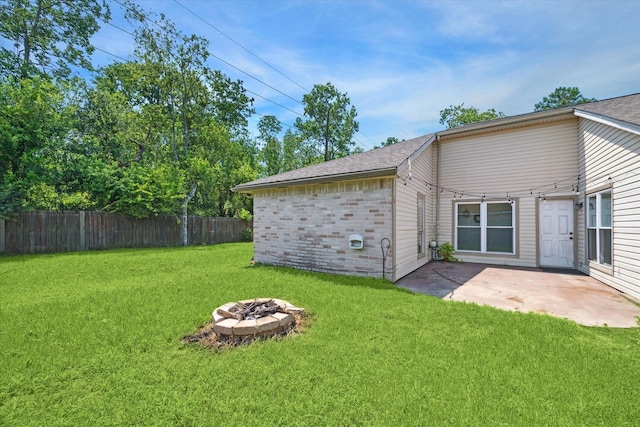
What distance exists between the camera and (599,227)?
6.14 metres

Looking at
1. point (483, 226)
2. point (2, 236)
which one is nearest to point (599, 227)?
point (483, 226)

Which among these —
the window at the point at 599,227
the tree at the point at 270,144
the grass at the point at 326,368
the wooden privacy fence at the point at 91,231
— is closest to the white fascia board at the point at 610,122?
the window at the point at 599,227

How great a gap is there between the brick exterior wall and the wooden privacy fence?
8.21m

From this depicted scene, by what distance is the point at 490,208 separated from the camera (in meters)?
8.53

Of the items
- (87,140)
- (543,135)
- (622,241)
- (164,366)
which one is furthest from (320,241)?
(87,140)

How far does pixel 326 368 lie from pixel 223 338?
140cm

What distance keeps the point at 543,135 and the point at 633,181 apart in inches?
139

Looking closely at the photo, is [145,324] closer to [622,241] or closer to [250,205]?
[622,241]

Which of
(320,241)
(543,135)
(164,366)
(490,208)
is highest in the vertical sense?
(543,135)

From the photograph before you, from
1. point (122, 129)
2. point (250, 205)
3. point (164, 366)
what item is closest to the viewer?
point (164, 366)

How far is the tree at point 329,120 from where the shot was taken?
2445 cm

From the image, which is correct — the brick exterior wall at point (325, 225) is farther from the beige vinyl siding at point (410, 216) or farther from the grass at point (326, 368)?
the grass at point (326, 368)

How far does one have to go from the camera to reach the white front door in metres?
7.49

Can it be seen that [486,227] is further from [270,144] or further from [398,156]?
[270,144]
